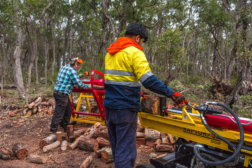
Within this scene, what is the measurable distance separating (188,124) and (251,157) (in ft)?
2.34

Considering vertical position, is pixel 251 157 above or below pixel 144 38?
below

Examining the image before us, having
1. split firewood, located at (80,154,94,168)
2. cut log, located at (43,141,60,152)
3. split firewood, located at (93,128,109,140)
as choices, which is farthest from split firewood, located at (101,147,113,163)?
cut log, located at (43,141,60,152)

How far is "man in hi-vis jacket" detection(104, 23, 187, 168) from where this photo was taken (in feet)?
8.03

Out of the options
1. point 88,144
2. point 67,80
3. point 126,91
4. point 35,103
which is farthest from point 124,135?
point 35,103

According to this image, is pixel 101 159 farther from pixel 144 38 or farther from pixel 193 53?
pixel 193 53

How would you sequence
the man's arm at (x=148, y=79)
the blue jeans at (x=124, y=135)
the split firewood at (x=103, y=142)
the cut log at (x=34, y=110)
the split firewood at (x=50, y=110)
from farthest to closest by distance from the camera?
the cut log at (x=34, y=110)
the split firewood at (x=50, y=110)
the split firewood at (x=103, y=142)
the blue jeans at (x=124, y=135)
the man's arm at (x=148, y=79)

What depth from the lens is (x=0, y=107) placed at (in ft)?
28.3

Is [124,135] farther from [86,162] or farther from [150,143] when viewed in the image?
[150,143]

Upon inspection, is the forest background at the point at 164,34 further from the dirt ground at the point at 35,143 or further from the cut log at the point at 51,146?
the cut log at the point at 51,146

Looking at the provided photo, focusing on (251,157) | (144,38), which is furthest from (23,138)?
(251,157)

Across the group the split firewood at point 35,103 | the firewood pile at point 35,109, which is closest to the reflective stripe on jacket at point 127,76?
the firewood pile at point 35,109

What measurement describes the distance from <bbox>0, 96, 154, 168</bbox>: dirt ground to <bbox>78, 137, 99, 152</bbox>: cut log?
0.28ft

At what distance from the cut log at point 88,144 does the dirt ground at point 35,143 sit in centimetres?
9

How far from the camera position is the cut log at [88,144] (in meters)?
4.22
